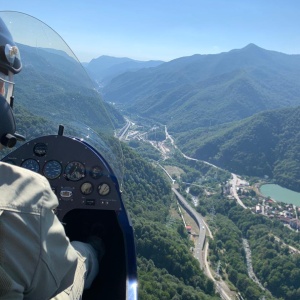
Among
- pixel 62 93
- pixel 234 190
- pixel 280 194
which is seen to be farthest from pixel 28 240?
pixel 280 194

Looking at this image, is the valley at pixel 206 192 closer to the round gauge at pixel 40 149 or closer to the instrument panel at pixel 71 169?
Answer: the instrument panel at pixel 71 169

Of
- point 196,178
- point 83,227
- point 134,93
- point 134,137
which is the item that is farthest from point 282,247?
point 134,93

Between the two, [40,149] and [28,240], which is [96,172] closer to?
Result: [40,149]

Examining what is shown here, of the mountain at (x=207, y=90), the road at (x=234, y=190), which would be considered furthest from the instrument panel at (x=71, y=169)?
the mountain at (x=207, y=90)

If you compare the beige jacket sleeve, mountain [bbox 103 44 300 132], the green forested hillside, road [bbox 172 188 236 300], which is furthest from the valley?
the beige jacket sleeve

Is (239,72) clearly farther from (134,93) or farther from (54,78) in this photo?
(54,78)
